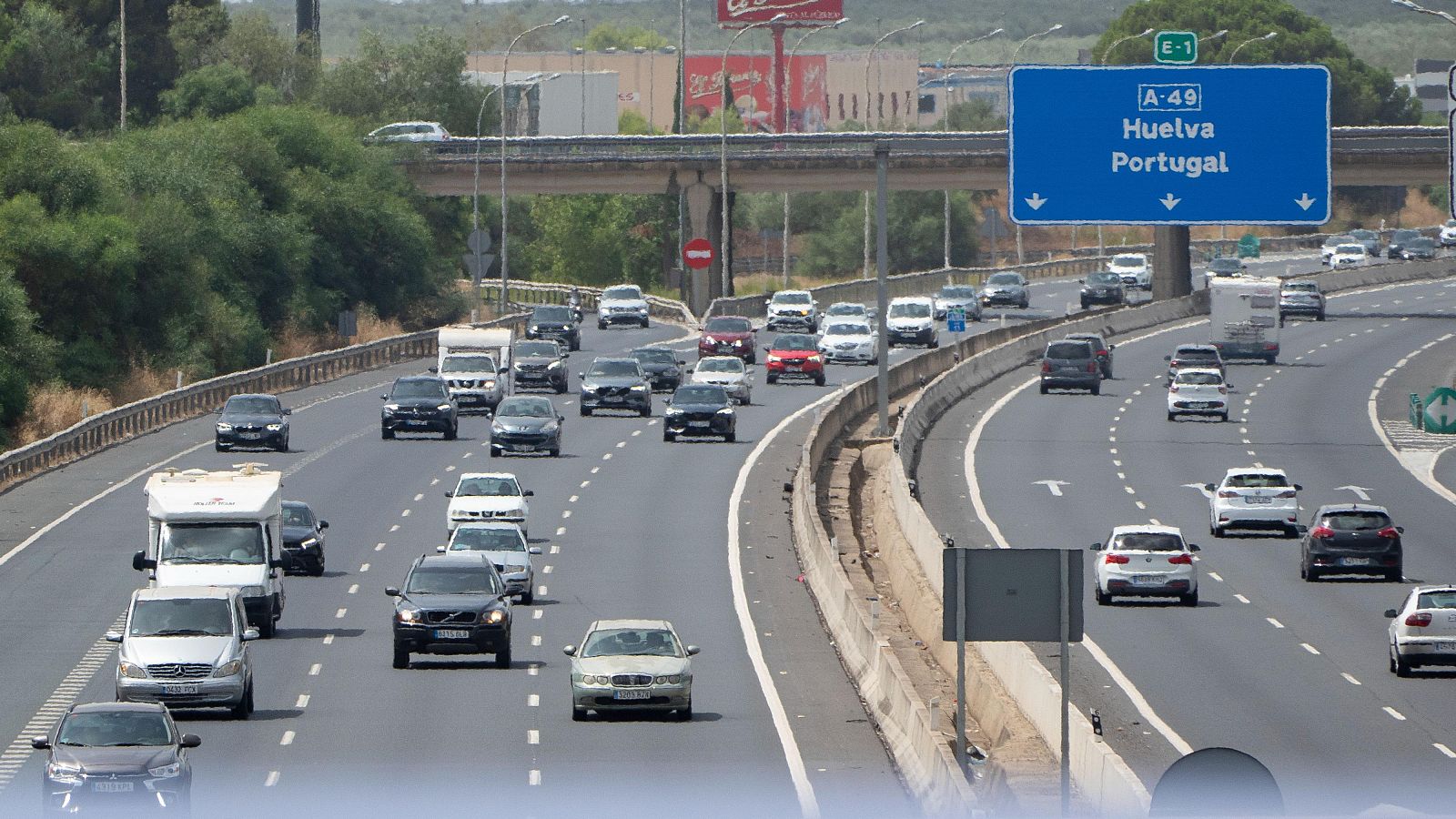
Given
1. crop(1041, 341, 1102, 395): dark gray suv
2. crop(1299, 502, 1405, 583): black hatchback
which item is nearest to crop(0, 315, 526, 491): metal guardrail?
crop(1041, 341, 1102, 395): dark gray suv

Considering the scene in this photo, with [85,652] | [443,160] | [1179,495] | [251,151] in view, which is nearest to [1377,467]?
[1179,495]

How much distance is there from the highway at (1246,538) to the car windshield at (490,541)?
8.75 meters

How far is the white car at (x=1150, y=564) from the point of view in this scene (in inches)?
1512

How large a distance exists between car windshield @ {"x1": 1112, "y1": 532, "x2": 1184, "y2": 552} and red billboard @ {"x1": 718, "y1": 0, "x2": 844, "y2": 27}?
143 metres

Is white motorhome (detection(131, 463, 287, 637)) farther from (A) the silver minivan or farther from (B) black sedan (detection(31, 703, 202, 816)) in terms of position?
(B) black sedan (detection(31, 703, 202, 816))

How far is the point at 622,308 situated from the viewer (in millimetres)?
98000

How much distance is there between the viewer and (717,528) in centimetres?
4600

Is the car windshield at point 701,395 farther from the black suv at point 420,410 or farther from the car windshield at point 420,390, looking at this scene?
the car windshield at point 420,390

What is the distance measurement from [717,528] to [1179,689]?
1681cm

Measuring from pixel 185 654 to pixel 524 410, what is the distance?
28795mm

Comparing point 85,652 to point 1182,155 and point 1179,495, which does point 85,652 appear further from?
point 1179,495

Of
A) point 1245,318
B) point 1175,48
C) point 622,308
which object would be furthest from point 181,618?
point 622,308

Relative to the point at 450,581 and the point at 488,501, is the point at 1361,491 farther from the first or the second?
the point at 450,581

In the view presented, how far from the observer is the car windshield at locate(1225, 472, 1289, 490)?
154 ft
